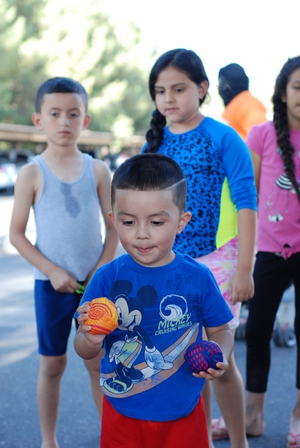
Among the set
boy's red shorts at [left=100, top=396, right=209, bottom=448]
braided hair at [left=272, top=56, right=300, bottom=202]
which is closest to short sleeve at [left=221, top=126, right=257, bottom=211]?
braided hair at [left=272, top=56, right=300, bottom=202]

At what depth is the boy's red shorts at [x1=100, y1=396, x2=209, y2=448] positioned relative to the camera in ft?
6.18

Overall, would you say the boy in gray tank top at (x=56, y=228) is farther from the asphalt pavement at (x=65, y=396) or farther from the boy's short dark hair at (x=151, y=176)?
the boy's short dark hair at (x=151, y=176)

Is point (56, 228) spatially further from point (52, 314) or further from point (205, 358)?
point (205, 358)

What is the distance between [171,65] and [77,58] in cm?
3976

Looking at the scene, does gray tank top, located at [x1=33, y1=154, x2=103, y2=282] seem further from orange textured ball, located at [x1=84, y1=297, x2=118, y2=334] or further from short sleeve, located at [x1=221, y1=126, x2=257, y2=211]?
orange textured ball, located at [x1=84, y1=297, x2=118, y2=334]

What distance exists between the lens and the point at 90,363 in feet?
9.13

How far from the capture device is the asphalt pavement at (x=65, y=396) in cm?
316

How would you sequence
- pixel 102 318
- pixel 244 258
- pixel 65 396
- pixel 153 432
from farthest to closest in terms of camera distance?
pixel 65 396, pixel 244 258, pixel 153 432, pixel 102 318

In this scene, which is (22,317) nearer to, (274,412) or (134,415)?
(274,412)

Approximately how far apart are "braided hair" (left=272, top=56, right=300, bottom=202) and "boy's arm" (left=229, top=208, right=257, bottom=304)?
18.4 inches

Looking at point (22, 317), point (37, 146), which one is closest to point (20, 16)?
point (37, 146)

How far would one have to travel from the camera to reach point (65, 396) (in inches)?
148

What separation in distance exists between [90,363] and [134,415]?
3.06 feet

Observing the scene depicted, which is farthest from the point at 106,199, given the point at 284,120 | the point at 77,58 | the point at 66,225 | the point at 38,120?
the point at 77,58
